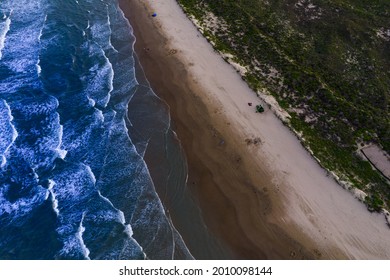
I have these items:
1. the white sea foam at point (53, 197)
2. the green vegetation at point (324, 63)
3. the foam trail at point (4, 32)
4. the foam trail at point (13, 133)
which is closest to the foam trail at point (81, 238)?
the white sea foam at point (53, 197)

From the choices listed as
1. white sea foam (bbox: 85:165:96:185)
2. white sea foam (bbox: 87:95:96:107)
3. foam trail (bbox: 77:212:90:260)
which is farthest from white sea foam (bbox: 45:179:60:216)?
white sea foam (bbox: 87:95:96:107)

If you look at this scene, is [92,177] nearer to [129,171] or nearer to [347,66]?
[129,171]

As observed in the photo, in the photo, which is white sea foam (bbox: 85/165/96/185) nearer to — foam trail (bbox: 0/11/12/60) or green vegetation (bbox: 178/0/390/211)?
green vegetation (bbox: 178/0/390/211)

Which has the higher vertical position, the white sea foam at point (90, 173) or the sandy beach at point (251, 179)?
the sandy beach at point (251, 179)

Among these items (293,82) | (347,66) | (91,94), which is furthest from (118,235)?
(347,66)

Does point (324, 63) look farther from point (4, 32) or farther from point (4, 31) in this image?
point (4, 31)

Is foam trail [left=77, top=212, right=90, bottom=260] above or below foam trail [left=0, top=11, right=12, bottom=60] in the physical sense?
below

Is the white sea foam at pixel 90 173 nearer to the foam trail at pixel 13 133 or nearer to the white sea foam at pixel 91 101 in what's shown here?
the foam trail at pixel 13 133
